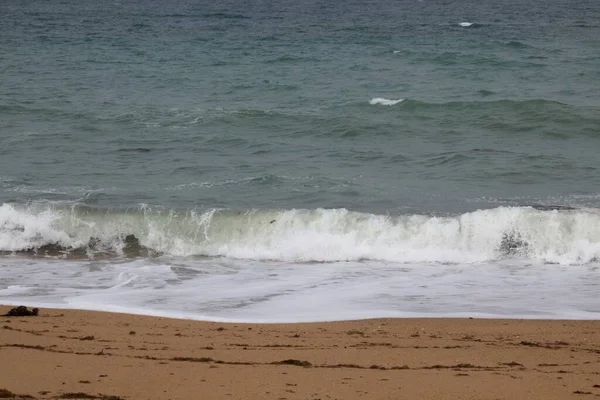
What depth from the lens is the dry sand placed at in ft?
19.3

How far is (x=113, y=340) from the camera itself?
717 centimetres

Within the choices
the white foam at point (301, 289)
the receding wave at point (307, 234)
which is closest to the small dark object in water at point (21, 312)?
the white foam at point (301, 289)

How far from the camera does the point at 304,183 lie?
14.3 m

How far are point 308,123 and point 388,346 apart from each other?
1229 centimetres

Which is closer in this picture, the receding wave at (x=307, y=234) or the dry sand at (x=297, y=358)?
the dry sand at (x=297, y=358)

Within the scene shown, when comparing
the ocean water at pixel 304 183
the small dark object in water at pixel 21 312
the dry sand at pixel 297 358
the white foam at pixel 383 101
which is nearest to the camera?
the dry sand at pixel 297 358

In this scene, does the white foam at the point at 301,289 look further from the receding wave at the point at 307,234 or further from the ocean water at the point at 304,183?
the receding wave at the point at 307,234

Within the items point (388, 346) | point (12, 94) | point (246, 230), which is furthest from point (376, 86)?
point (388, 346)

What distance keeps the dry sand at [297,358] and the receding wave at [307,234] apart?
3318 millimetres

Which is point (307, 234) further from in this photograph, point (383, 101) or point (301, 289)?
point (383, 101)

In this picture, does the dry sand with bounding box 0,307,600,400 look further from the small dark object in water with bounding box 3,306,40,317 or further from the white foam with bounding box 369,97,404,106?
the white foam with bounding box 369,97,404,106

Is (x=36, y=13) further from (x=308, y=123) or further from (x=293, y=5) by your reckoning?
(x=308, y=123)

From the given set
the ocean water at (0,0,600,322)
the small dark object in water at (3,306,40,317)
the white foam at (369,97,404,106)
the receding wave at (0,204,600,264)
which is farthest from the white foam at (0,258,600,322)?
the white foam at (369,97,404,106)

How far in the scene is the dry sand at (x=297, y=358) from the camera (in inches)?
232
